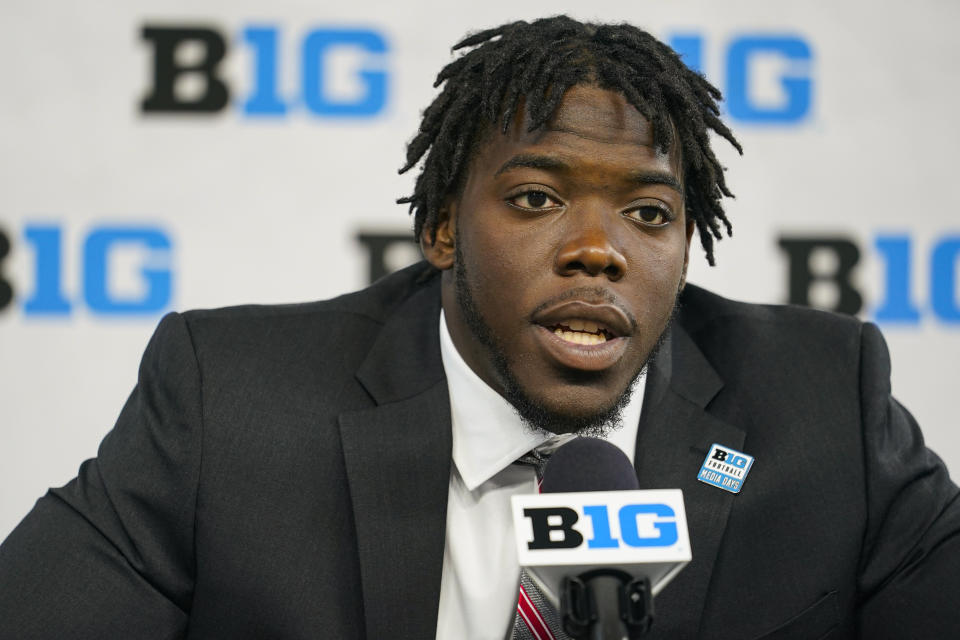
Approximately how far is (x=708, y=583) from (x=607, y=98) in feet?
2.61

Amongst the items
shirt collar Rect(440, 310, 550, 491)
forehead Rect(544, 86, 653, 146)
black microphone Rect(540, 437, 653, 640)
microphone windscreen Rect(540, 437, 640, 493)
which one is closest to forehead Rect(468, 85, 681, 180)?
forehead Rect(544, 86, 653, 146)

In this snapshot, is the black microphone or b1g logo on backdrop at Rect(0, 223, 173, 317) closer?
the black microphone

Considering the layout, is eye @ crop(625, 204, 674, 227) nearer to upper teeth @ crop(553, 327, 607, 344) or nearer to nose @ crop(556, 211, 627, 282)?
nose @ crop(556, 211, 627, 282)

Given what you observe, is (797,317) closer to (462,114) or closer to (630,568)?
Answer: (462,114)

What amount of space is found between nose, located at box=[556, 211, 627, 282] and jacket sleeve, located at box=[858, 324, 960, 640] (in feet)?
2.05

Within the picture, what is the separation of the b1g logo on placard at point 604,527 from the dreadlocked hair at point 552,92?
0.77 meters

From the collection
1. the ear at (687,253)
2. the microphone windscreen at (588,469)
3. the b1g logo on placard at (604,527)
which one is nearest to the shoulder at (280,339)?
the ear at (687,253)

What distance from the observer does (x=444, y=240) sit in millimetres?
1974

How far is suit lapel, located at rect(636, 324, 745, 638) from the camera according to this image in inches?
68.7

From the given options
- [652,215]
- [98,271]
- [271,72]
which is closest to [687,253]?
[652,215]

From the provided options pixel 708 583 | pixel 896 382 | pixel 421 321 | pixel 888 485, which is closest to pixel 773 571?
pixel 708 583

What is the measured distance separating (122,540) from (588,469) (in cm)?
83

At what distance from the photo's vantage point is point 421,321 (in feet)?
6.75

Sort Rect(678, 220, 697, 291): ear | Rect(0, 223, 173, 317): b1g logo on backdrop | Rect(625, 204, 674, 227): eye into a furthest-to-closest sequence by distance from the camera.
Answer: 1. Rect(0, 223, 173, 317): b1g logo on backdrop
2. Rect(678, 220, 697, 291): ear
3. Rect(625, 204, 674, 227): eye
